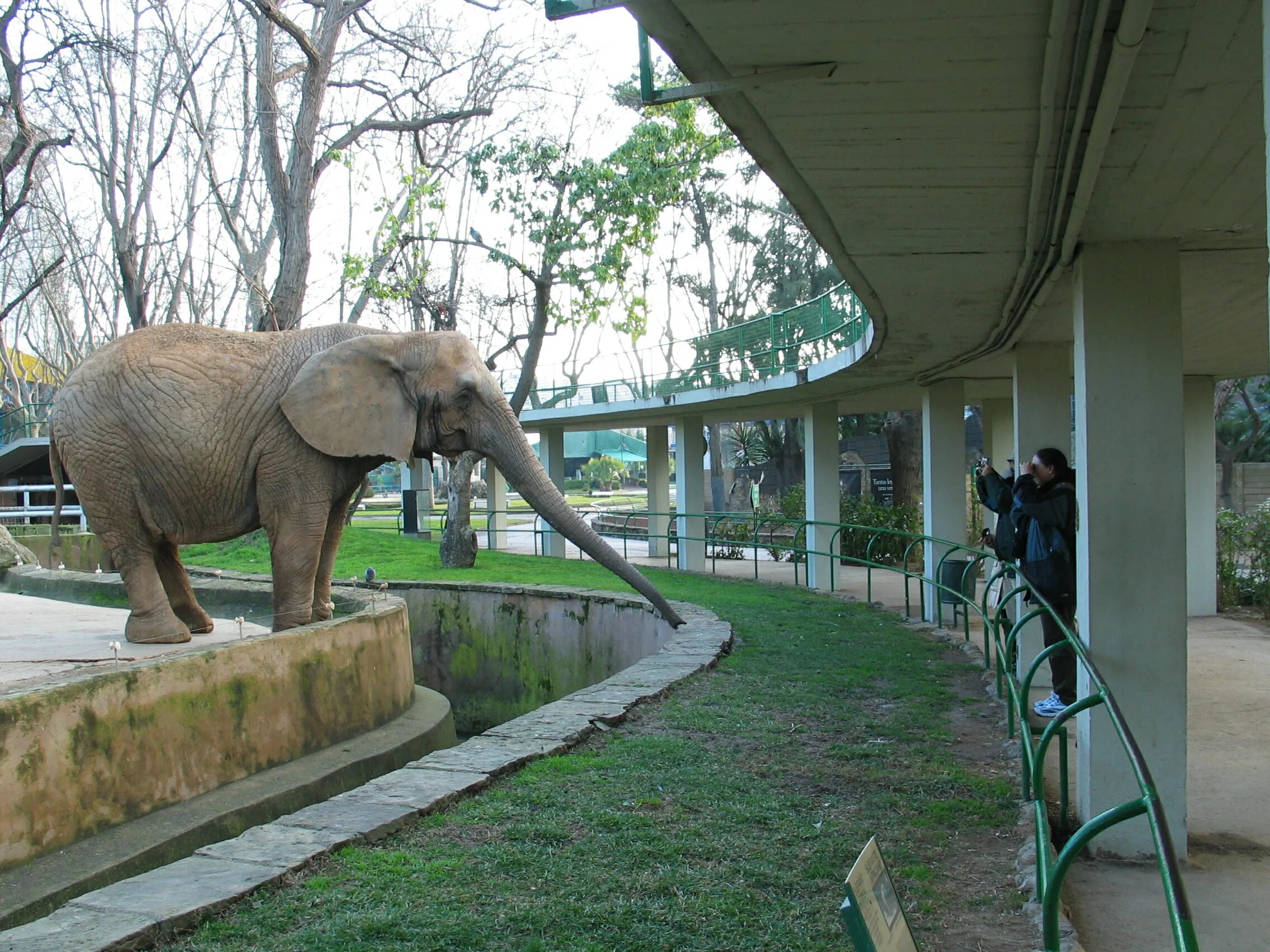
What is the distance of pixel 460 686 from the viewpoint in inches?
502

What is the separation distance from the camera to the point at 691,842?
4.40 metres

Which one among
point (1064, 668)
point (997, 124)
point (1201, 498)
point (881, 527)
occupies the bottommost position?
point (1064, 668)

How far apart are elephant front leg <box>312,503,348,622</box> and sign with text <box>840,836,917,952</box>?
599 cm

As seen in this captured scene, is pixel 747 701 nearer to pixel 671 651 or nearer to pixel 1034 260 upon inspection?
pixel 671 651

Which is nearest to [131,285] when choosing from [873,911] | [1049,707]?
[1049,707]

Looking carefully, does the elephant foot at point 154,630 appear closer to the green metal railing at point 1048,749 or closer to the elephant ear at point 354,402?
the elephant ear at point 354,402

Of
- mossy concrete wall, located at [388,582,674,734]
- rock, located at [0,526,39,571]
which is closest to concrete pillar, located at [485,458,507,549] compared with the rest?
mossy concrete wall, located at [388,582,674,734]

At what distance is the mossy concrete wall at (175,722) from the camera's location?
447 cm

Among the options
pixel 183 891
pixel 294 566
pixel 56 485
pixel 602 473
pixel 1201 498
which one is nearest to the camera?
pixel 183 891

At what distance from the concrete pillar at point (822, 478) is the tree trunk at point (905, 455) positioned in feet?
25.7

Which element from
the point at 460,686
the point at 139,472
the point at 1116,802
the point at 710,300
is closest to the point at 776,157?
the point at 1116,802

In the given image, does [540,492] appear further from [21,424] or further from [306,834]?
[21,424]

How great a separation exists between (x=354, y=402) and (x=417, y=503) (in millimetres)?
21099

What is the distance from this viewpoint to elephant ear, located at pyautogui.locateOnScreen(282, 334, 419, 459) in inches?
277
